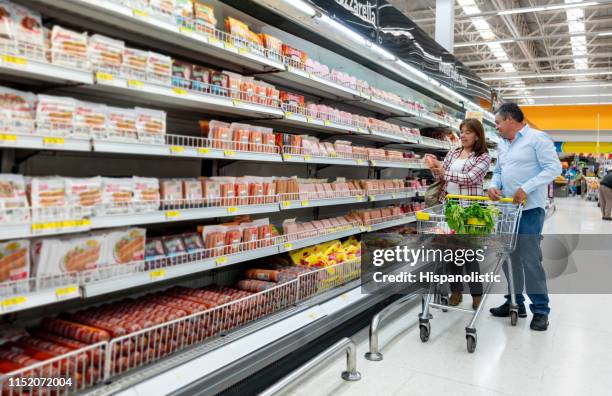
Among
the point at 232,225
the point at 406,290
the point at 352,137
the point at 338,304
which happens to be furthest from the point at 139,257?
the point at 352,137

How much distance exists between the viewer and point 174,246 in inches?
96.9

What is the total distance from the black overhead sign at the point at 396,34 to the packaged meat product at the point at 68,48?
6.30 ft

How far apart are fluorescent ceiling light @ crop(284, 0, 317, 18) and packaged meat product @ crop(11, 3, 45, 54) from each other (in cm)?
152

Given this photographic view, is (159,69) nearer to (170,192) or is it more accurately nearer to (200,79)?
(200,79)

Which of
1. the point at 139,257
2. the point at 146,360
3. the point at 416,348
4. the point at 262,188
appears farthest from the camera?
the point at 416,348

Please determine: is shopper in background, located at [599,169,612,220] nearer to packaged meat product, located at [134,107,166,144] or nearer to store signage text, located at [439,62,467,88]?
store signage text, located at [439,62,467,88]

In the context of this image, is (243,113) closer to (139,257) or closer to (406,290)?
(139,257)

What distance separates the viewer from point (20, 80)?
6.79 feet

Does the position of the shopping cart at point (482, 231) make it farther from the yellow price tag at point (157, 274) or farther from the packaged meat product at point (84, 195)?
the packaged meat product at point (84, 195)

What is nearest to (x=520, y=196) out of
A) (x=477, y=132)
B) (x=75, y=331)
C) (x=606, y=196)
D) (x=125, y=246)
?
(x=477, y=132)

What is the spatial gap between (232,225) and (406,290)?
2.27 metres

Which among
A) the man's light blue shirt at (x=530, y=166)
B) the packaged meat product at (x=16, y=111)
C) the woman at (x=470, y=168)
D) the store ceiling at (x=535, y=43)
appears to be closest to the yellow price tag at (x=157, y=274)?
the packaged meat product at (x=16, y=111)

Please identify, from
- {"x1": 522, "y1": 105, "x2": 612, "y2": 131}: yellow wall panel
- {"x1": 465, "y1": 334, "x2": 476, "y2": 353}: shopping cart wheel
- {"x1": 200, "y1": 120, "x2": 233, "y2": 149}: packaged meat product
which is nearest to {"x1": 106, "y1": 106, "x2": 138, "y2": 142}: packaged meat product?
{"x1": 200, "y1": 120, "x2": 233, "y2": 149}: packaged meat product

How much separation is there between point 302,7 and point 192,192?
56.8 inches
